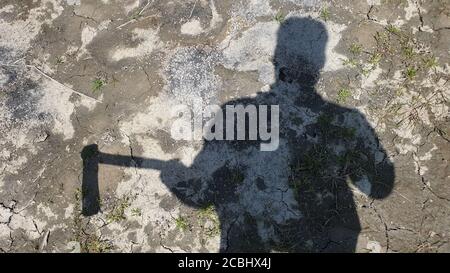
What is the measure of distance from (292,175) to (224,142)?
65 centimetres

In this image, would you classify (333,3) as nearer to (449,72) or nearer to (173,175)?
(449,72)

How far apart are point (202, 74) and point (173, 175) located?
0.95 m

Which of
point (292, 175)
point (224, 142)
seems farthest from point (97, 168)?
point (292, 175)

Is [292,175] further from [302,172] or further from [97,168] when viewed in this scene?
[97,168]

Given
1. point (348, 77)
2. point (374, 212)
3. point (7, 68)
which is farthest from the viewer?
point (7, 68)

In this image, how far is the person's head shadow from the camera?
3.60 m

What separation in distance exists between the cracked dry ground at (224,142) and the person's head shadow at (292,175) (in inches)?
0.5

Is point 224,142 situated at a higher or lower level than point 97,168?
higher

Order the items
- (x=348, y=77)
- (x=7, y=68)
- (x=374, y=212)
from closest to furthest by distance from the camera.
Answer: (x=374, y=212), (x=348, y=77), (x=7, y=68)

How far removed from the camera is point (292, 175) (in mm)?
3674

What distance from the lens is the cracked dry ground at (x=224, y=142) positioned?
3.62 meters
